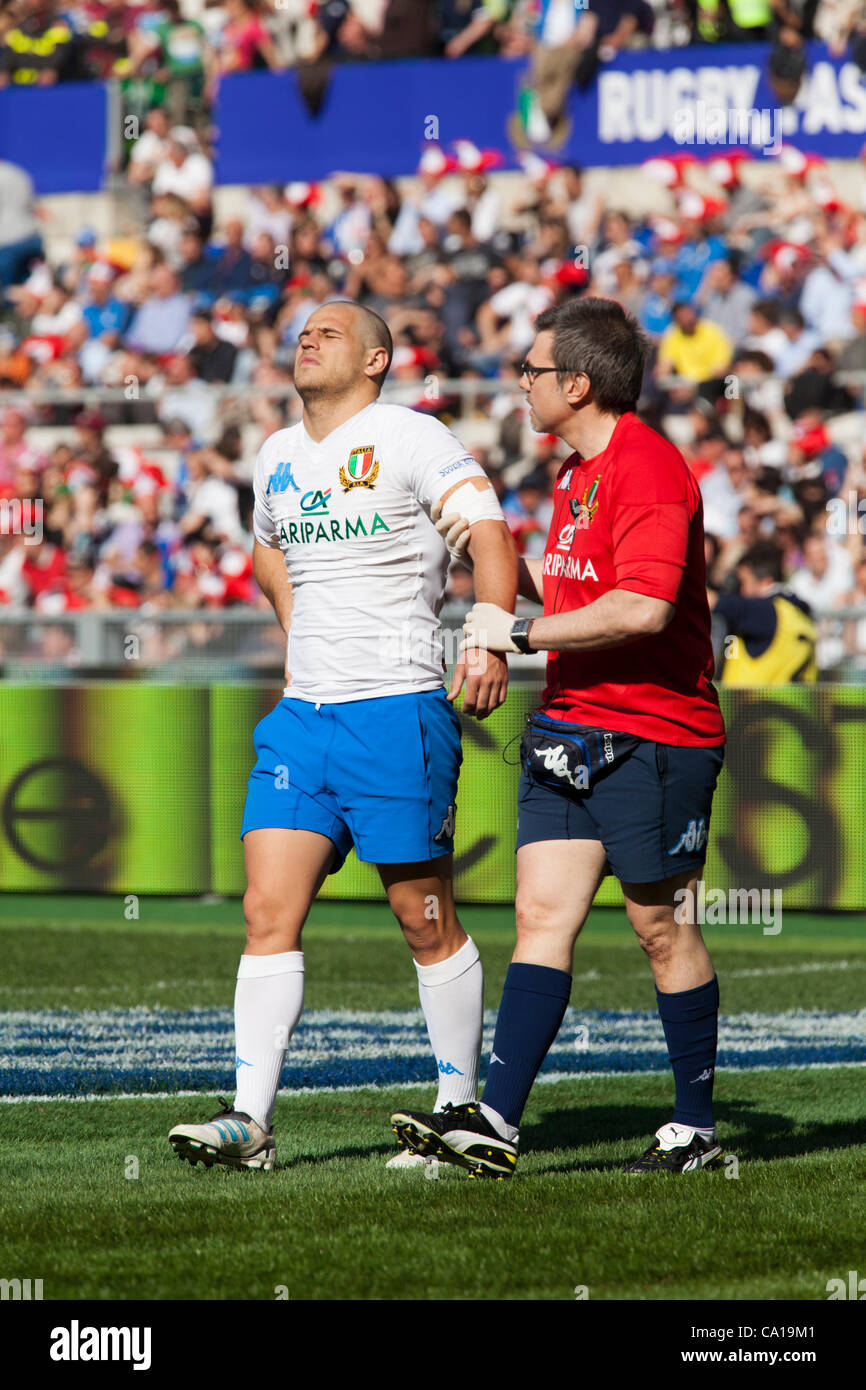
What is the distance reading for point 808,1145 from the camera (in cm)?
544

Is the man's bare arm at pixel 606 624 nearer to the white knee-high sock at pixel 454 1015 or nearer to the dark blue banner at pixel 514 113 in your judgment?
the white knee-high sock at pixel 454 1015

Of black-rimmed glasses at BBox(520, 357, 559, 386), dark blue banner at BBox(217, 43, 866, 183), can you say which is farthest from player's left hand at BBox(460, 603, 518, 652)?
dark blue banner at BBox(217, 43, 866, 183)

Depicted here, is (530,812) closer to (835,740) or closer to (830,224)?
(835,740)

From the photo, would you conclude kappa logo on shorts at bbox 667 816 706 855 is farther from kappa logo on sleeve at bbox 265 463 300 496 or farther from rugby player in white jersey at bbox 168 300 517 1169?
kappa logo on sleeve at bbox 265 463 300 496

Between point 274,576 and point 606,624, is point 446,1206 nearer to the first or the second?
point 606,624

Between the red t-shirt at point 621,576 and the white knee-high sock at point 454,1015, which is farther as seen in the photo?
the white knee-high sock at point 454,1015

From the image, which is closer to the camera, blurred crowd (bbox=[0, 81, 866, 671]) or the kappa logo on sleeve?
the kappa logo on sleeve

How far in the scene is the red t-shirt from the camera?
15.6 ft

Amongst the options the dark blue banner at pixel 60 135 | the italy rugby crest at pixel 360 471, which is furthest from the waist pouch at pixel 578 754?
the dark blue banner at pixel 60 135

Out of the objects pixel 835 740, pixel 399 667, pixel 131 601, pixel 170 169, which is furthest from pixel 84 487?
pixel 399 667

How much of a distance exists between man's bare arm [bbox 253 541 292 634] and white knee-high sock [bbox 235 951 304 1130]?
1.00 m

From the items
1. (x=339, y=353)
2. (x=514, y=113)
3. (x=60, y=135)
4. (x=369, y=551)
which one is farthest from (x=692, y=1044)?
(x=60, y=135)

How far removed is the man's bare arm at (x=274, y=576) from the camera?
5523 millimetres

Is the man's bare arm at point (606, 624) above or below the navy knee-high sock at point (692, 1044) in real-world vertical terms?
above
